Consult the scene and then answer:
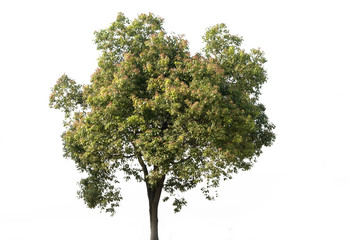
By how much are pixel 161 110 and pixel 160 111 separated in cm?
37

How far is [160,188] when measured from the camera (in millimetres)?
22141

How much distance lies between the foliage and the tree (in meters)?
0.05

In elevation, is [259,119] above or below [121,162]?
above

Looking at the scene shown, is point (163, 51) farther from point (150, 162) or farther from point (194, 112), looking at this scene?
point (150, 162)

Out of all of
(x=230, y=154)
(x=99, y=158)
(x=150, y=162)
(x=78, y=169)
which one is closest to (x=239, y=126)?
(x=230, y=154)

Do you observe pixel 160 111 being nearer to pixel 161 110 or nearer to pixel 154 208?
pixel 161 110

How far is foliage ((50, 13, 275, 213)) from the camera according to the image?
59.7 ft

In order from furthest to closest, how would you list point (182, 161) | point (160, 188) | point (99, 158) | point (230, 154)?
point (160, 188)
point (99, 158)
point (182, 161)
point (230, 154)

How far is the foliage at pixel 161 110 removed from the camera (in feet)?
59.7

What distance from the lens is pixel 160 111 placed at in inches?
742

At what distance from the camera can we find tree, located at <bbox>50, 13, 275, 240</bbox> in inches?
717

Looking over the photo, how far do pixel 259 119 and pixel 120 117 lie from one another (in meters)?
8.40

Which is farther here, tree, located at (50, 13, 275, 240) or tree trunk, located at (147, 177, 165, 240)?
tree trunk, located at (147, 177, 165, 240)

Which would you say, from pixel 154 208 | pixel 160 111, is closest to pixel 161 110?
pixel 160 111
